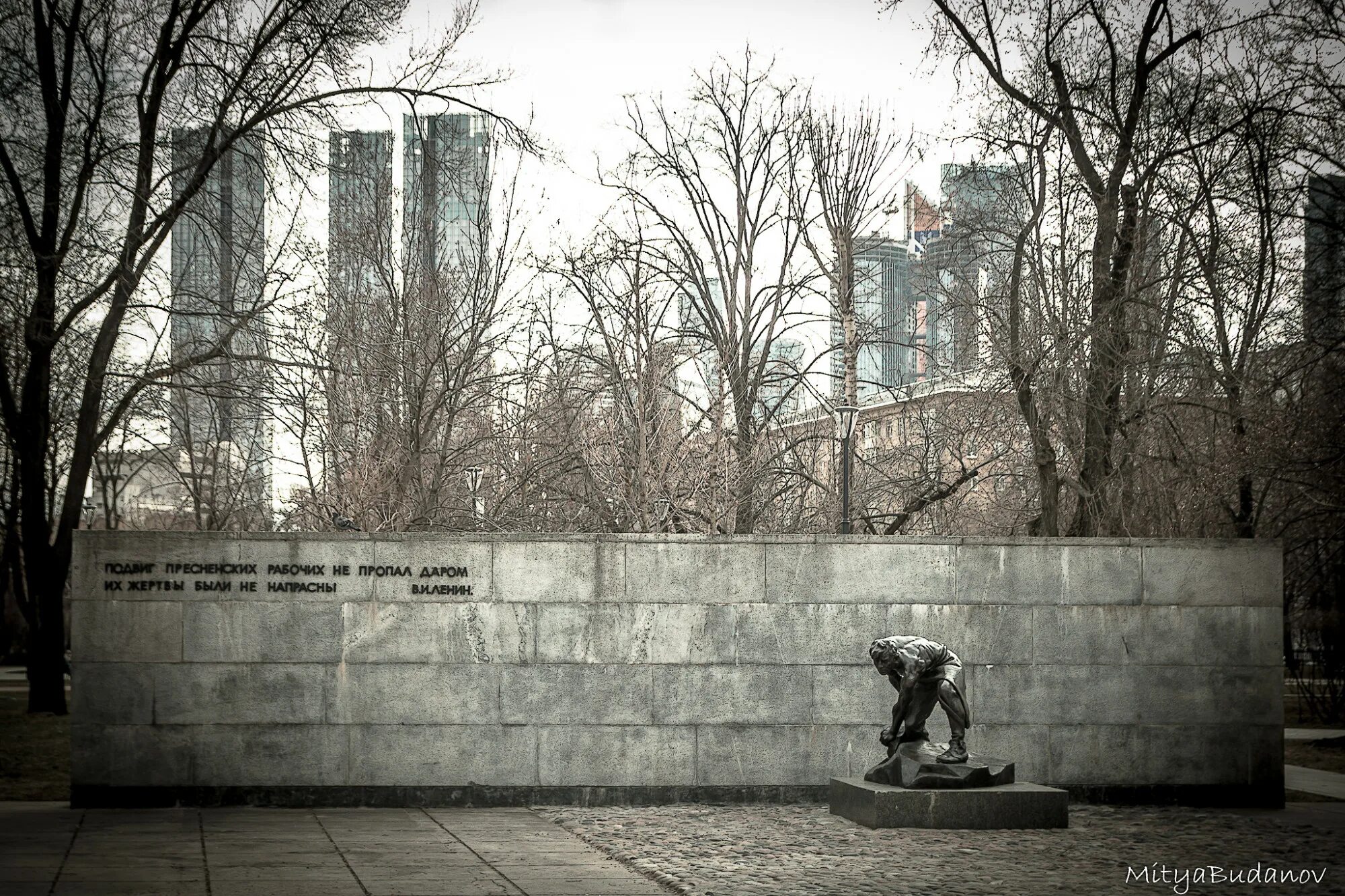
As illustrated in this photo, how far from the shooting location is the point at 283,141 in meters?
20.0

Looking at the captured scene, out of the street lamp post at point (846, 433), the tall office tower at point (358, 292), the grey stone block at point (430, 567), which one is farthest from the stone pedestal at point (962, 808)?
the tall office tower at point (358, 292)

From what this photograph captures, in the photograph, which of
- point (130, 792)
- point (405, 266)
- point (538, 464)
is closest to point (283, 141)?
point (405, 266)

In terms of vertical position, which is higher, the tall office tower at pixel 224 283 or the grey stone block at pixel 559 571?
the tall office tower at pixel 224 283

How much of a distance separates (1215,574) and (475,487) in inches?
558

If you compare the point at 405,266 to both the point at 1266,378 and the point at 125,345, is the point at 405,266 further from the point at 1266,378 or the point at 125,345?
the point at 1266,378

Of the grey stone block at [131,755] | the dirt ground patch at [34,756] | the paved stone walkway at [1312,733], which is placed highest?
the grey stone block at [131,755]

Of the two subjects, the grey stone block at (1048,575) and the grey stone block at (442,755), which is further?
the grey stone block at (1048,575)

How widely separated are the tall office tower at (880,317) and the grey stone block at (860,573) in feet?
49.5

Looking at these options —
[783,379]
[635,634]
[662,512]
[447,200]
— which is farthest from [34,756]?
[783,379]

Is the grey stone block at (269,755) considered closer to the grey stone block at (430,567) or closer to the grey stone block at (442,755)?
the grey stone block at (442,755)

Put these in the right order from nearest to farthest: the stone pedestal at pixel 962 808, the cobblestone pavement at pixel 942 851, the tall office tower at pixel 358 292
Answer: the cobblestone pavement at pixel 942 851 < the stone pedestal at pixel 962 808 < the tall office tower at pixel 358 292

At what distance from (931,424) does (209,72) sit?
13851 mm

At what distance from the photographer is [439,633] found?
523 inches

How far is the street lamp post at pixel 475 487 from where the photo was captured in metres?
22.8
